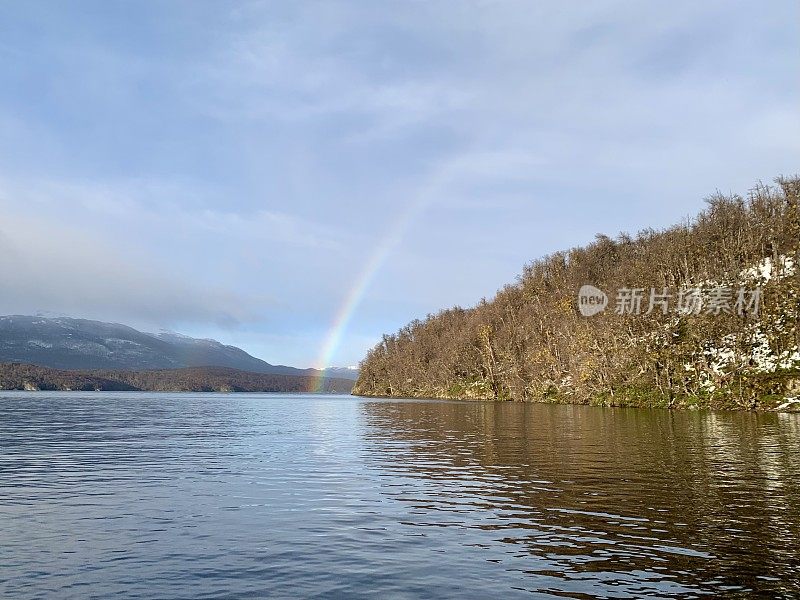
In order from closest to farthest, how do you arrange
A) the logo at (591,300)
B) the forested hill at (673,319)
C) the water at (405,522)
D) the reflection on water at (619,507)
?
the water at (405,522), the reflection on water at (619,507), the forested hill at (673,319), the logo at (591,300)

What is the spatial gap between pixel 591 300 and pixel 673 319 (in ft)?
101

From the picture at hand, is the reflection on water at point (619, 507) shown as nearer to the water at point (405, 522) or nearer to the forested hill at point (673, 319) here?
the water at point (405, 522)

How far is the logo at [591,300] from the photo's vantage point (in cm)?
13350

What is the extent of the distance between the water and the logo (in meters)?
91.0

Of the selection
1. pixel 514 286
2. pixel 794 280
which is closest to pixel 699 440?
pixel 794 280

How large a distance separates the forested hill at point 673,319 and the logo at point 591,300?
0.34m

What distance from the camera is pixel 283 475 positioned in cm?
3425

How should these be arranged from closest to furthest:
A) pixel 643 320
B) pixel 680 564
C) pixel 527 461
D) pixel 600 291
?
pixel 680 564, pixel 527 461, pixel 643 320, pixel 600 291

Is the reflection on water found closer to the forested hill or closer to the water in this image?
the water

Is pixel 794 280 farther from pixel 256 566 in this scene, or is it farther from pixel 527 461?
pixel 256 566

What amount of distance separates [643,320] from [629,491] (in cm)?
9171

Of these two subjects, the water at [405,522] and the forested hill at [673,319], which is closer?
the water at [405,522]

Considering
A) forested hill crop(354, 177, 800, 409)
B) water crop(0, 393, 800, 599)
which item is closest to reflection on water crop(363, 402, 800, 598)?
water crop(0, 393, 800, 599)

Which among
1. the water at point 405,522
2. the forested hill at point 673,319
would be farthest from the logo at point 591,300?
the water at point 405,522
